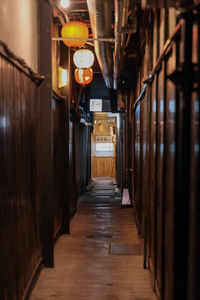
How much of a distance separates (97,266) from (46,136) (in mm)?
3145

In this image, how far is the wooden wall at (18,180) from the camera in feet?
14.3

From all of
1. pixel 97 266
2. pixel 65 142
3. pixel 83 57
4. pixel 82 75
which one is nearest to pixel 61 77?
pixel 83 57

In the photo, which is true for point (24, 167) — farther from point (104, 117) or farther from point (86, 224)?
point (104, 117)

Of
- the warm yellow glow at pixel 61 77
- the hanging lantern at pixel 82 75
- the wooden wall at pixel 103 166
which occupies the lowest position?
the wooden wall at pixel 103 166

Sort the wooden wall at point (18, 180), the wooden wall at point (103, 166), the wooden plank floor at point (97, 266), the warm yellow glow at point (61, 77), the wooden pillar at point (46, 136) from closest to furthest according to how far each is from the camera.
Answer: the wooden wall at point (18, 180)
the wooden plank floor at point (97, 266)
the wooden pillar at point (46, 136)
the warm yellow glow at point (61, 77)
the wooden wall at point (103, 166)

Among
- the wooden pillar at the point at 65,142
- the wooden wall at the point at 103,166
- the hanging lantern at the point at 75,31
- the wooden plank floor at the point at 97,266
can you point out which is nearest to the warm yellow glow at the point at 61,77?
the wooden pillar at the point at 65,142

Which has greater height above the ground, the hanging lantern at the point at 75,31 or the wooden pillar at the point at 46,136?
the hanging lantern at the point at 75,31

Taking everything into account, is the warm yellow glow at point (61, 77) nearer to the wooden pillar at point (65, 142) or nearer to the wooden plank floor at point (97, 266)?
the wooden pillar at point (65, 142)

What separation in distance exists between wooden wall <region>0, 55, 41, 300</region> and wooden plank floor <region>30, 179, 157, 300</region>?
0.65 meters

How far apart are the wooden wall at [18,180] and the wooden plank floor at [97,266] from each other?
650 millimetres

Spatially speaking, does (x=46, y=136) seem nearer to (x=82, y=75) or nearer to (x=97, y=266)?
(x=97, y=266)

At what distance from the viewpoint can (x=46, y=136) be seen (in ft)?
23.5

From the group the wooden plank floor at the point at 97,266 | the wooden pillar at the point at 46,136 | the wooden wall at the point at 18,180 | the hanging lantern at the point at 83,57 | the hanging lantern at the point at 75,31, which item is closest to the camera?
the wooden wall at the point at 18,180

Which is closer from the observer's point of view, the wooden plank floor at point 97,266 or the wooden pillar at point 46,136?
the wooden plank floor at point 97,266
